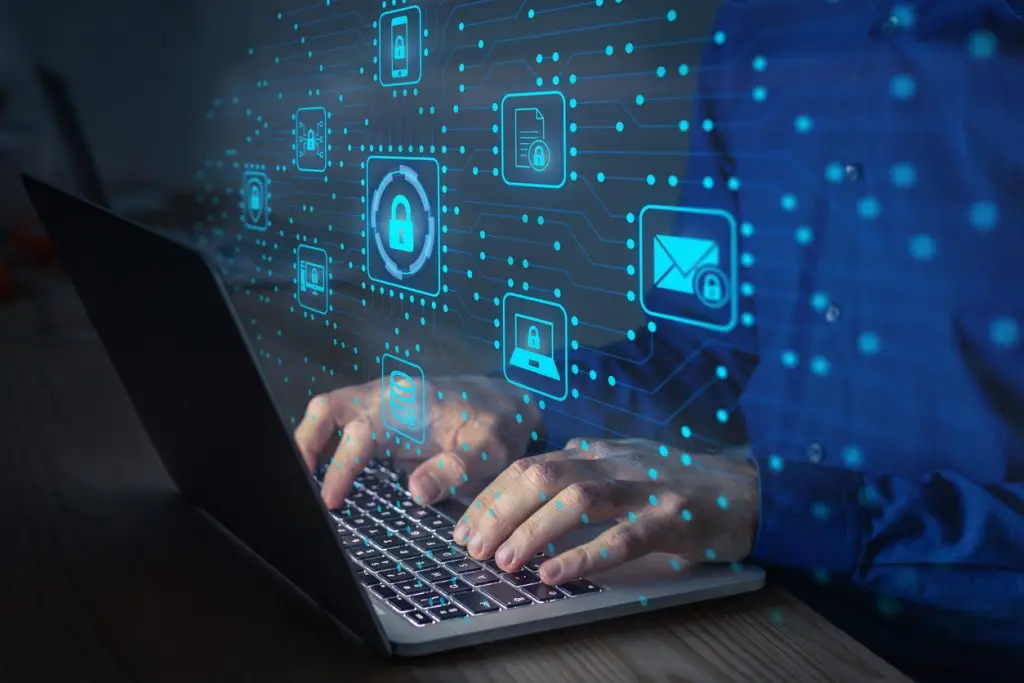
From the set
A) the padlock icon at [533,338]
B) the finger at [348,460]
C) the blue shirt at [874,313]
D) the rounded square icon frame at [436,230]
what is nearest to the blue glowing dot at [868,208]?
the blue shirt at [874,313]

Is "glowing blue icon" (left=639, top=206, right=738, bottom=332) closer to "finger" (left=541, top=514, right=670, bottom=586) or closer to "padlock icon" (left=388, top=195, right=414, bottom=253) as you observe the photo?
"finger" (left=541, top=514, right=670, bottom=586)

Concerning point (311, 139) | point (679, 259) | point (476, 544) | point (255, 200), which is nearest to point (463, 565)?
point (476, 544)

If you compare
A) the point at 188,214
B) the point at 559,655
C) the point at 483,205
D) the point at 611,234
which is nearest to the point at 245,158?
the point at 188,214

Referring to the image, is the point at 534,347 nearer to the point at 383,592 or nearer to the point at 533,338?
the point at 533,338

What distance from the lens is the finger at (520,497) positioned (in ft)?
2.05

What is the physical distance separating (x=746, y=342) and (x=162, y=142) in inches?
37.3

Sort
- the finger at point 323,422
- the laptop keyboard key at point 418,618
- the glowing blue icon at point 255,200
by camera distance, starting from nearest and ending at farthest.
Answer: the laptop keyboard key at point 418,618
the finger at point 323,422
the glowing blue icon at point 255,200

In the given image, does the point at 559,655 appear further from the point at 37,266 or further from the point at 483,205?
the point at 37,266

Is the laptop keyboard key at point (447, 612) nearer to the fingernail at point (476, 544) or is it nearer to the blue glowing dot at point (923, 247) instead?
the fingernail at point (476, 544)

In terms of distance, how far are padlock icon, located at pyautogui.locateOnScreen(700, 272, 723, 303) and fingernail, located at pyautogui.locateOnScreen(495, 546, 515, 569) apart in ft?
0.62

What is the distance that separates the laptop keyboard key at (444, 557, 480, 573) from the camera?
0.61 m

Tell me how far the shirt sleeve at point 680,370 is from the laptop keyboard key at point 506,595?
0.10 meters

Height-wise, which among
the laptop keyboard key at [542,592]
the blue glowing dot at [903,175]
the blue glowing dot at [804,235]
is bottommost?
the laptop keyboard key at [542,592]

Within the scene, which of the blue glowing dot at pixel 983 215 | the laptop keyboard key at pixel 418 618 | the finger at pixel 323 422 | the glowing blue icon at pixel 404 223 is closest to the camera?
the blue glowing dot at pixel 983 215
